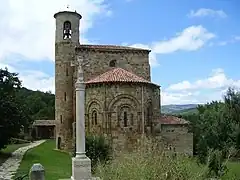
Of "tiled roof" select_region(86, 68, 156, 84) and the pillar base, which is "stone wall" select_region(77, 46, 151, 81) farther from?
the pillar base

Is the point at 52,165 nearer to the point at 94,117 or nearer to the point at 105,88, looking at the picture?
the point at 94,117

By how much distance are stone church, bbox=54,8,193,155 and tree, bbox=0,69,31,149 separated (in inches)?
188

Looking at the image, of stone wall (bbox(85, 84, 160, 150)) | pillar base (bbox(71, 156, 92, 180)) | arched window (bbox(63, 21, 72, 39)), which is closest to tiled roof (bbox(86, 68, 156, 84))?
stone wall (bbox(85, 84, 160, 150))

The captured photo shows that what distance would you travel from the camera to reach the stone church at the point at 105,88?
26250 mm

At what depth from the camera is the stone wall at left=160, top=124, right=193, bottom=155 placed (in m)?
30.6

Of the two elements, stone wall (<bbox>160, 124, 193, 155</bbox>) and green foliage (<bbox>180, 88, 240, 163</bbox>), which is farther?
green foliage (<bbox>180, 88, 240, 163</bbox>)

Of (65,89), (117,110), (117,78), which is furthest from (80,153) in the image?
(65,89)

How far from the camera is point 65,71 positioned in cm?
3228

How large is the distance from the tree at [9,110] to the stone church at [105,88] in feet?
15.7

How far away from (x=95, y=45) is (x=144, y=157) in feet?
69.7

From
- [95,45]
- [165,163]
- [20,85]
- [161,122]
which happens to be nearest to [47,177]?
[165,163]

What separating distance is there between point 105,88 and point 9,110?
A: 6779mm

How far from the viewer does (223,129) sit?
112ft

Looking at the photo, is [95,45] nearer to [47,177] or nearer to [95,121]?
[95,121]
